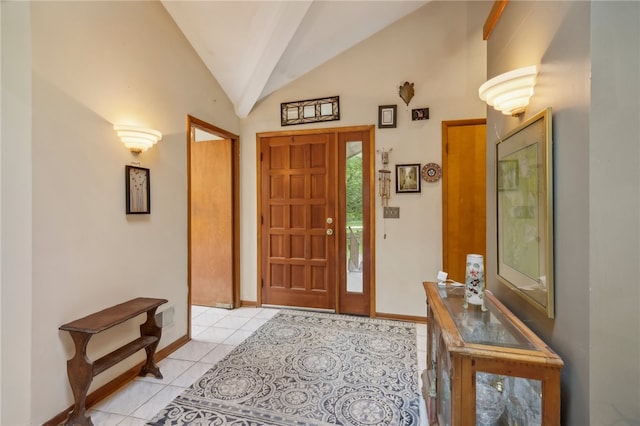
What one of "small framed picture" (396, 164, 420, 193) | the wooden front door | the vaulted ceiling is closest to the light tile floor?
the wooden front door

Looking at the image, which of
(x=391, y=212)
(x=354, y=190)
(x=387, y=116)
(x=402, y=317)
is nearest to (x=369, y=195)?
(x=354, y=190)

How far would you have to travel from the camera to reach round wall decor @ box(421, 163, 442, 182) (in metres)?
3.19

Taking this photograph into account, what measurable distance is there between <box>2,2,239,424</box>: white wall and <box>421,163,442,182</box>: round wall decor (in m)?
2.49

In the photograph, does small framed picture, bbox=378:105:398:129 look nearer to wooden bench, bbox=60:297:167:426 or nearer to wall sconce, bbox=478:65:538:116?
wall sconce, bbox=478:65:538:116

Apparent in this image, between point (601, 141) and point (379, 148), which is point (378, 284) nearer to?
point (379, 148)

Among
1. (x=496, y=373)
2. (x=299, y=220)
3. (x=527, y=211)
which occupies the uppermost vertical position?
(x=527, y=211)

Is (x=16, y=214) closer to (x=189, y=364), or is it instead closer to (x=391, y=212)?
(x=189, y=364)

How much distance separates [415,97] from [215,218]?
2763 millimetres

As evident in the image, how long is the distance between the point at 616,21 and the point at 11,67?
2606mm

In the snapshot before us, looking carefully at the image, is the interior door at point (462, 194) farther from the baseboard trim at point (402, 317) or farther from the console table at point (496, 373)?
the console table at point (496, 373)

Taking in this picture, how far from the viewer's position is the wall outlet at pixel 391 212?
10.9 ft

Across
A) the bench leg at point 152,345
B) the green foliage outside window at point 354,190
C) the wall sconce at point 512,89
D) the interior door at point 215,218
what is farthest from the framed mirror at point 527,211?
the interior door at point 215,218

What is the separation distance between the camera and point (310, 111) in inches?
141

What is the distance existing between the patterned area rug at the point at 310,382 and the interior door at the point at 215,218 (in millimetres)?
1013
